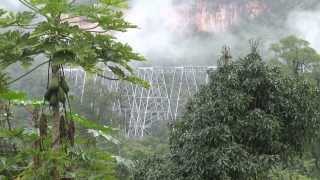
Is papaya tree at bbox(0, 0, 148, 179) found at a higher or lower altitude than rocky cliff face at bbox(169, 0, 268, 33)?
lower

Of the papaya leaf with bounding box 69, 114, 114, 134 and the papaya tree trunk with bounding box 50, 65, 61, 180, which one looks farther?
the papaya leaf with bounding box 69, 114, 114, 134

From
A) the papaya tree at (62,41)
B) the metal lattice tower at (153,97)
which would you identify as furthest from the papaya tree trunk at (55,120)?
the metal lattice tower at (153,97)

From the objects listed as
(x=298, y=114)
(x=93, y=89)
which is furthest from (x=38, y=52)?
(x=93, y=89)

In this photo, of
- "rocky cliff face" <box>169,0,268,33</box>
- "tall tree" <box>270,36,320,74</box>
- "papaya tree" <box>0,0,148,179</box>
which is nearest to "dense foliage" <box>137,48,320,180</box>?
"papaya tree" <box>0,0,148,179</box>

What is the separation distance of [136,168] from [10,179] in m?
8.51

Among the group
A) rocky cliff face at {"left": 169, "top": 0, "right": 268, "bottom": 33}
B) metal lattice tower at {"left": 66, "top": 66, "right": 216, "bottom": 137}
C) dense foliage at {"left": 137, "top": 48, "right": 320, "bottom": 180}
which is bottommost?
metal lattice tower at {"left": 66, "top": 66, "right": 216, "bottom": 137}

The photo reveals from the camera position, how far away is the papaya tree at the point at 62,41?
2521 millimetres

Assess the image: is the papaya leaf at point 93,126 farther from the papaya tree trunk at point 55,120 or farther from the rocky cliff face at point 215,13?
the rocky cliff face at point 215,13

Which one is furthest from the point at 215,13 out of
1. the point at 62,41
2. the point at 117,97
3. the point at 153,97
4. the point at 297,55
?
the point at 62,41

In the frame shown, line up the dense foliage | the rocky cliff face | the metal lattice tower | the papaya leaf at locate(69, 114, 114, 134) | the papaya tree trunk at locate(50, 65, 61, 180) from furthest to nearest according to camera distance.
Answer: the rocky cliff face < the metal lattice tower < the dense foliage < the papaya leaf at locate(69, 114, 114, 134) < the papaya tree trunk at locate(50, 65, 61, 180)

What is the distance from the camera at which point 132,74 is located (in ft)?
9.18

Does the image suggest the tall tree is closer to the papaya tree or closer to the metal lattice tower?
the metal lattice tower

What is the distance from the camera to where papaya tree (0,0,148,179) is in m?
2.52

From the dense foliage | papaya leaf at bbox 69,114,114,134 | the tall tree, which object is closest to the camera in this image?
papaya leaf at bbox 69,114,114,134
